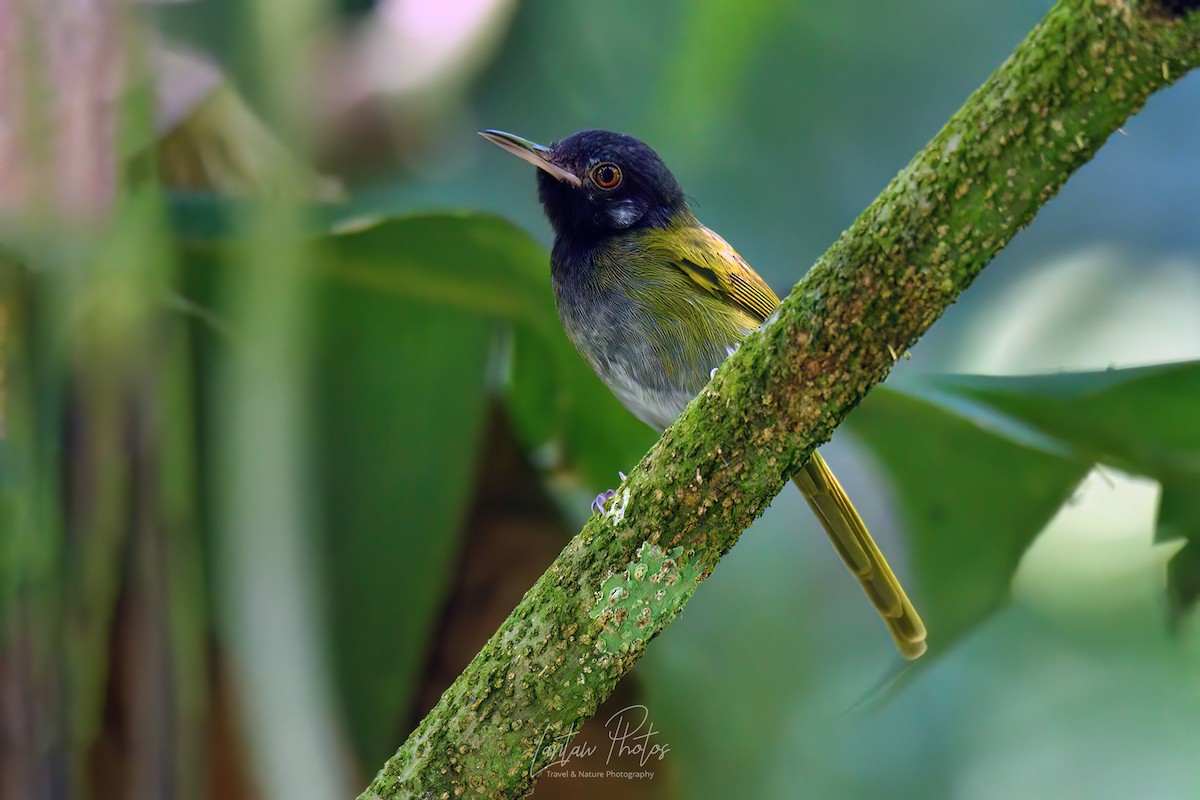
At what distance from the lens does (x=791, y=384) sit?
2.31 feet

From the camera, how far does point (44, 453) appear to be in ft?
4.97

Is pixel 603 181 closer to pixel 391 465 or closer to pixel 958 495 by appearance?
pixel 391 465

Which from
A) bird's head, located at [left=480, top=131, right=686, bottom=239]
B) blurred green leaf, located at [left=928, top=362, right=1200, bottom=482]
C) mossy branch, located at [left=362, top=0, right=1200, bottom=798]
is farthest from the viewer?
blurred green leaf, located at [left=928, top=362, right=1200, bottom=482]

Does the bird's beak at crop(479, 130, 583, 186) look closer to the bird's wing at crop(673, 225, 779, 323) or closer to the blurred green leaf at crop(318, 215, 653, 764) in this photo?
the bird's wing at crop(673, 225, 779, 323)

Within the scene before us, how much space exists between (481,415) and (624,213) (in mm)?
483

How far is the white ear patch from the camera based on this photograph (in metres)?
1.22

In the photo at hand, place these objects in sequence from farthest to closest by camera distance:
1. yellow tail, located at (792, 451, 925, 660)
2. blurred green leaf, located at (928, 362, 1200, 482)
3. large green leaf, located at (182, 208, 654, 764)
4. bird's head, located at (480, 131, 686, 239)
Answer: large green leaf, located at (182, 208, 654, 764), blurred green leaf, located at (928, 362, 1200, 482), bird's head, located at (480, 131, 686, 239), yellow tail, located at (792, 451, 925, 660)

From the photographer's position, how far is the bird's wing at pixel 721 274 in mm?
1188

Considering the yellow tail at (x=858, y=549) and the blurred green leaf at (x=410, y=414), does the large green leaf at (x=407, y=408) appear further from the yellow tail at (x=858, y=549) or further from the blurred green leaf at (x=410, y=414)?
the yellow tail at (x=858, y=549)

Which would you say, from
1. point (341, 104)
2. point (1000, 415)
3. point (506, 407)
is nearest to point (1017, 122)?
point (1000, 415)

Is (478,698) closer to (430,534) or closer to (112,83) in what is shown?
(430,534)

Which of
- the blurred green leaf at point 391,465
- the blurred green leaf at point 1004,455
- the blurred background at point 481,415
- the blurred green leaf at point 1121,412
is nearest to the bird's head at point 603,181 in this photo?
the blurred background at point 481,415

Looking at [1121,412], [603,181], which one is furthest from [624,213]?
[1121,412]

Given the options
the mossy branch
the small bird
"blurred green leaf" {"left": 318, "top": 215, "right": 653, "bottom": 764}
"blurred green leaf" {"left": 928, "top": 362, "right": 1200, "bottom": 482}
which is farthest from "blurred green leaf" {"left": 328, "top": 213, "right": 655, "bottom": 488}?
the mossy branch
